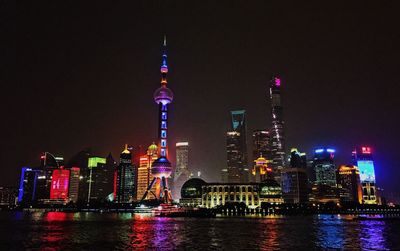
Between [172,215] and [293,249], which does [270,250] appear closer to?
[293,249]

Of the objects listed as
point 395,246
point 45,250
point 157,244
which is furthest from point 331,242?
point 45,250

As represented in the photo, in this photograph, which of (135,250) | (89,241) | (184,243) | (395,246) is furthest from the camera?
(89,241)

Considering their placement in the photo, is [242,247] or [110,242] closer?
[242,247]

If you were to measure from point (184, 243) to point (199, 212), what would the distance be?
4936 inches

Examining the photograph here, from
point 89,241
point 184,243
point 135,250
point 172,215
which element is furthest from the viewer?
point 172,215

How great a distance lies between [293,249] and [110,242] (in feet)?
98.6

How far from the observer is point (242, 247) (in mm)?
59188

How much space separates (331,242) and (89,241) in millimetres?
40823

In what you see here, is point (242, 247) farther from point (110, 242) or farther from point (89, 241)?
point (89, 241)

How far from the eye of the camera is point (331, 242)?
6625 centimetres

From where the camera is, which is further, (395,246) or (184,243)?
(184,243)

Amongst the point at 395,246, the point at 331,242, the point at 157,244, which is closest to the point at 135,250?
the point at 157,244

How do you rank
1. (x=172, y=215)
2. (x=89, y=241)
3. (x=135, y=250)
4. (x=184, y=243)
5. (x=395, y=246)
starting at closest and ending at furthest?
(x=135, y=250), (x=395, y=246), (x=184, y=243), (x=89, y=241), (x=172, y=215)

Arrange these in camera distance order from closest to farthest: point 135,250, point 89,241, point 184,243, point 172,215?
point 135,250
point 184,243
point 89,241
point 172,215
